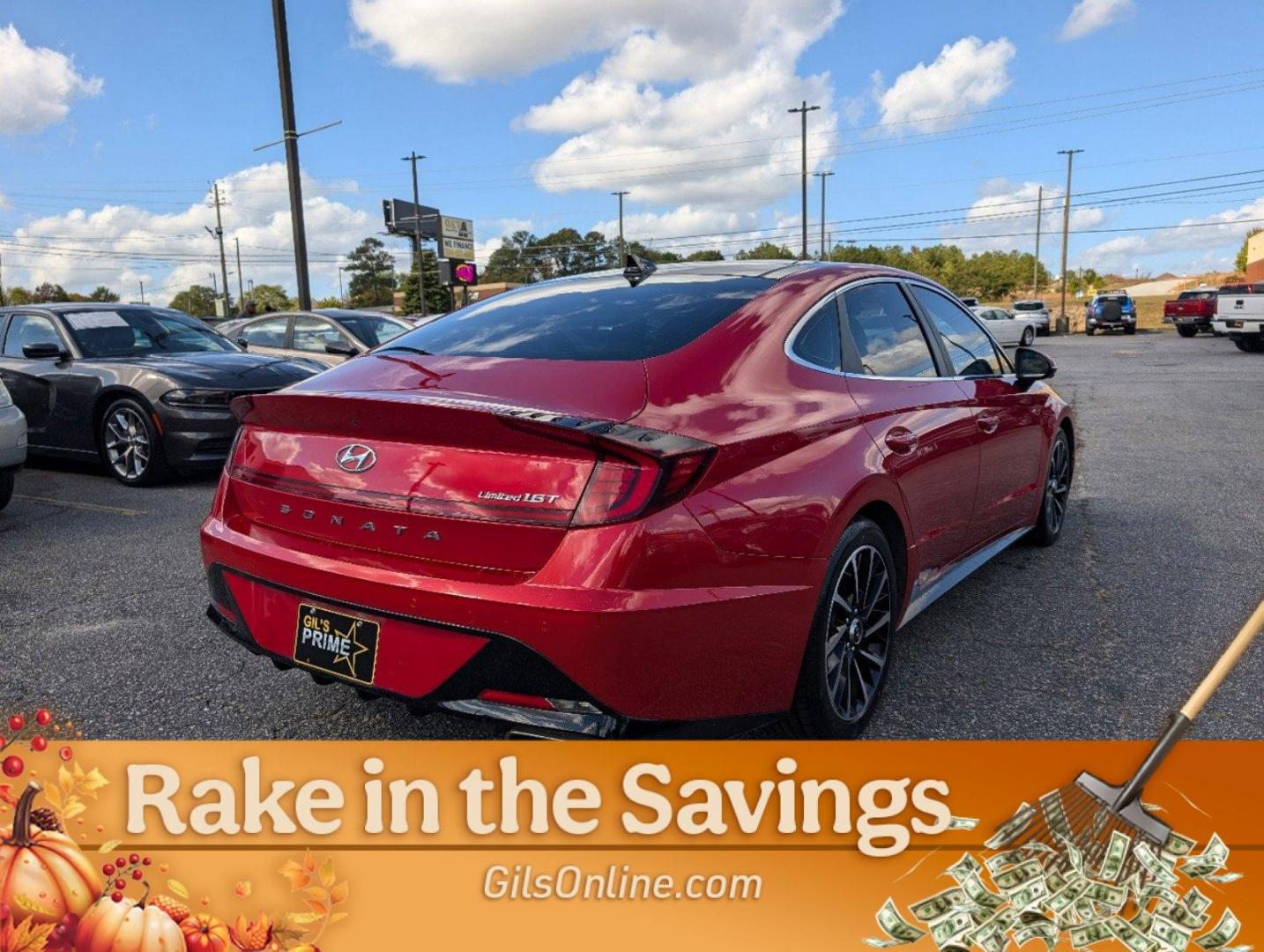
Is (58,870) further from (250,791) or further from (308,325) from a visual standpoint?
(308,325)

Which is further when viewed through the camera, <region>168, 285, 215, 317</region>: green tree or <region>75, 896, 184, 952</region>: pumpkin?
<region>168, 285, 215, 317</region>: green tree

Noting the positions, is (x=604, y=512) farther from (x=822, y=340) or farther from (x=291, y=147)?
(x=291, y=147)

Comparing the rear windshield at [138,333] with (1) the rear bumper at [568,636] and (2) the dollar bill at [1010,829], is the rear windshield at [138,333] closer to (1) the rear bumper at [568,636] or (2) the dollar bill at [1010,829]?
(1) the rear bumper at [568,636]

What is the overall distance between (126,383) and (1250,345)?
26.1 meters

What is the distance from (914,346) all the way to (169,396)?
5.55 metres

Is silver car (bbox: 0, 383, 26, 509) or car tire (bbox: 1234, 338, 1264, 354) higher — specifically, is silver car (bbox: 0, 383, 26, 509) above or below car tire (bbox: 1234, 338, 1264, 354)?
above

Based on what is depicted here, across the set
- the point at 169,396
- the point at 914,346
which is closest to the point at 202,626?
the point at 914,346

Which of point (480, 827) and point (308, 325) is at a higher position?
point (308, 325)

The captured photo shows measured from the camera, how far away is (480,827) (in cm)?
215

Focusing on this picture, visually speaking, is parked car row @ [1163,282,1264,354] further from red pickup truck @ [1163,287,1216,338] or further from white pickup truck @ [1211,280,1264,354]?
red pickup truck @ [1163,287,1216,338]

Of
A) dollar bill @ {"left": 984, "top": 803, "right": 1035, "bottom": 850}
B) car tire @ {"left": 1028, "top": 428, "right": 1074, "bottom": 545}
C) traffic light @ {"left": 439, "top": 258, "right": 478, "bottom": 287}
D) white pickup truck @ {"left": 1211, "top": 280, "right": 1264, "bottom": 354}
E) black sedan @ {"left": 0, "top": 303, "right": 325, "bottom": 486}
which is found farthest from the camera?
traffic light @ {"left": 439, "top": 258, "right": 478, "bottom": 287}

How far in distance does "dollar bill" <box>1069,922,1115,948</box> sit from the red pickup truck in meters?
35.4

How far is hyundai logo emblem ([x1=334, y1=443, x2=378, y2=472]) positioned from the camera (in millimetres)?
2361

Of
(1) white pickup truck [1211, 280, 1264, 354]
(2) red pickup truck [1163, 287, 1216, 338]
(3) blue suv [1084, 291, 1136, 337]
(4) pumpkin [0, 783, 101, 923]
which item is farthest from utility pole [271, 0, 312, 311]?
(3) blue suv [1084, 291, 1136, 337]
